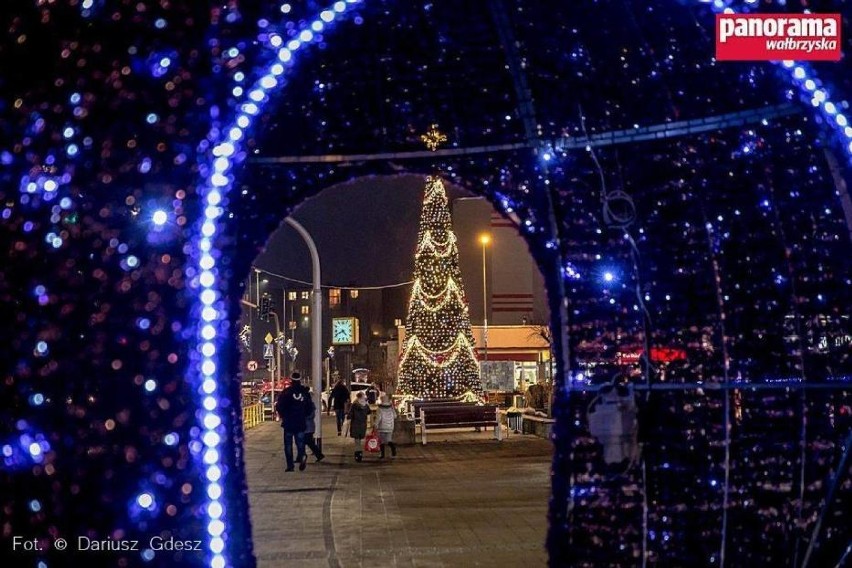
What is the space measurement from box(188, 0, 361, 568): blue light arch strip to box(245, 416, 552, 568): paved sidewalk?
14.3ft

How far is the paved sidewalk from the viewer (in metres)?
8.52

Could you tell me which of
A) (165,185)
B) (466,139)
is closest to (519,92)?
(466,139)

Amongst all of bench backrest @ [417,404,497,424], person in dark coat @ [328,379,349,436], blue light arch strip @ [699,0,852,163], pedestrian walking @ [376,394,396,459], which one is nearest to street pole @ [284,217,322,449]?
pedestrian walking @ [376,394,396,459]

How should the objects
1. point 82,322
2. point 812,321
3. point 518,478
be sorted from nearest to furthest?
point 82,322 → point 812,321 → point 518,478

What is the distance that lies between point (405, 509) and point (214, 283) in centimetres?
801

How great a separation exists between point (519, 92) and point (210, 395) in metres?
2.49

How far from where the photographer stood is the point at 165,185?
12.7 feet

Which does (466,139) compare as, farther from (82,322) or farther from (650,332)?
(82,322)

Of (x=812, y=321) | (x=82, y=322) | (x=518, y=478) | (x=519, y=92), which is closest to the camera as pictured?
(x=82, y=322)

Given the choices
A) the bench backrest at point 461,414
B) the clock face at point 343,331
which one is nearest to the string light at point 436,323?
the bench backrest at point 461,414

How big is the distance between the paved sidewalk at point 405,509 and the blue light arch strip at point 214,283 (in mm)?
4362

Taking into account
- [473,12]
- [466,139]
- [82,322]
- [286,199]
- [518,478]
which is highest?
[473,12]

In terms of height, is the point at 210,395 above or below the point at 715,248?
below

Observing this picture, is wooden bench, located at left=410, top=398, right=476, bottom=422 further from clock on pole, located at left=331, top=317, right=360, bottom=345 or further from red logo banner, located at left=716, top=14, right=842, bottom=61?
red logo banner, located at left=716, top=14, right=842, bottom=61
